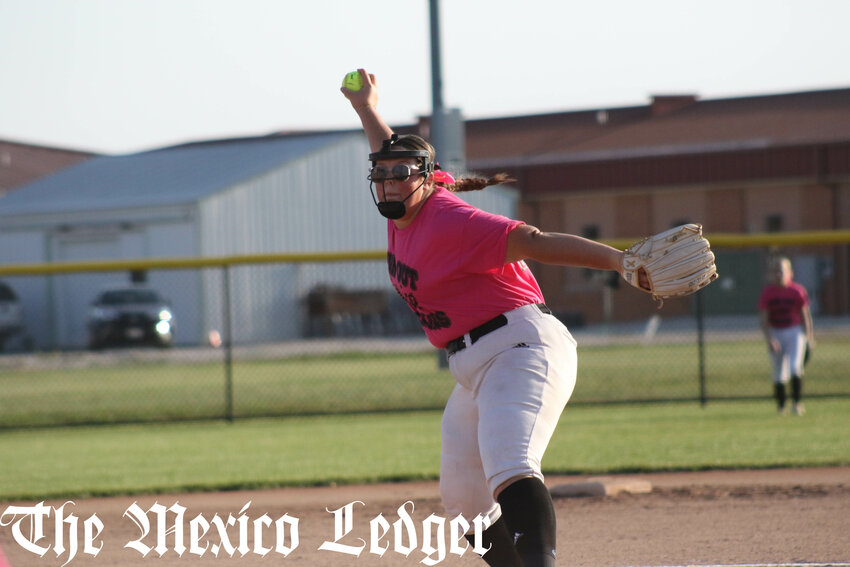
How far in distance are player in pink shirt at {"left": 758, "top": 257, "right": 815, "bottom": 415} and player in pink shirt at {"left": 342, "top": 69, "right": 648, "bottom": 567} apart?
8357 millimetres

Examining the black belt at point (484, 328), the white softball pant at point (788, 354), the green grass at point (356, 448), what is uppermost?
the black belt at point (484, 328)

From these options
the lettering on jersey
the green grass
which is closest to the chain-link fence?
the green grass

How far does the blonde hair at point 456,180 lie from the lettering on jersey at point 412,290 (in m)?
0.40

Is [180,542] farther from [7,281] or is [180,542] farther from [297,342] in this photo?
[7,281]

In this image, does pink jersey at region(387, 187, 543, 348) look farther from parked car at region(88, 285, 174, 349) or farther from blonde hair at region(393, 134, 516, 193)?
parked car at region(88, 285, 174, 349)

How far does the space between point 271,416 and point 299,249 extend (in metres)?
18.4

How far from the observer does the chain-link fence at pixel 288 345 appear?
14.3m

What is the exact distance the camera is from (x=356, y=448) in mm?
10555

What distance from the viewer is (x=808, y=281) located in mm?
24562

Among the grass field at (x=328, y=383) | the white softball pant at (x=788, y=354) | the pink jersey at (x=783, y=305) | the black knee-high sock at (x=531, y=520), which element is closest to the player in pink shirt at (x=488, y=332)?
the black knee-high sock at (x=531, y=520)

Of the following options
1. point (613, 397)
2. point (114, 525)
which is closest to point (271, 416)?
point (613, 397)

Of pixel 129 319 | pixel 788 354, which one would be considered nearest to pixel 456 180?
pixel 788 354

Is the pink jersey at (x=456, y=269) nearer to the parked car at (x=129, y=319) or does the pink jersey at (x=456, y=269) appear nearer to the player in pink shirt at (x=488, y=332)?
the player in pink shirt at (x=488, y=332)

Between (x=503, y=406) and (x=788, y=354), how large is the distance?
8.83 metres
